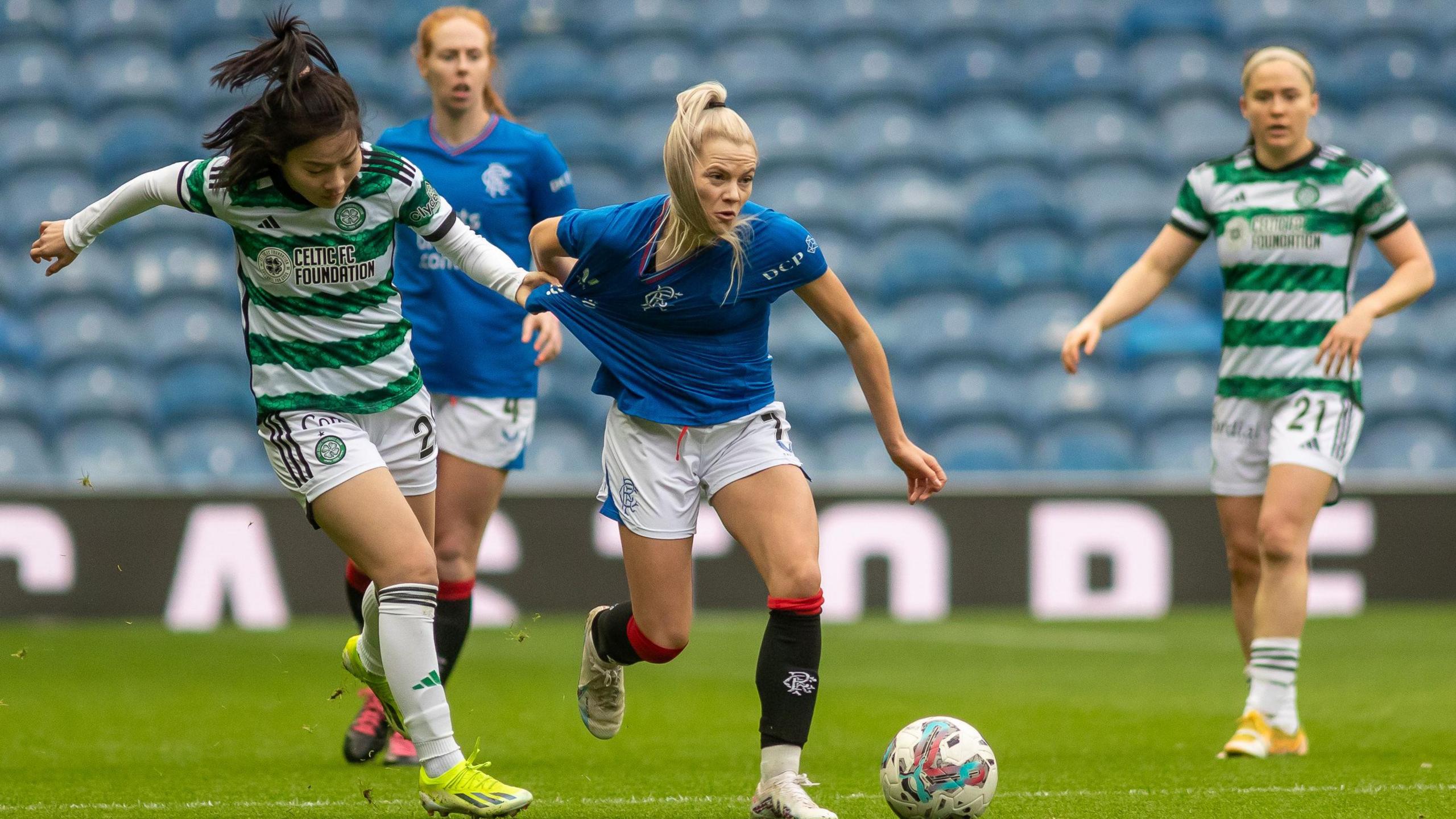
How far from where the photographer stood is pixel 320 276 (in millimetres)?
3971

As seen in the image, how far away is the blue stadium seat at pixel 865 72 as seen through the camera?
12.5 metres

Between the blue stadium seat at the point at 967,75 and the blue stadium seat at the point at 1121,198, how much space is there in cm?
104

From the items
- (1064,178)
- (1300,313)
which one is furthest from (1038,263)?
(1300,313)

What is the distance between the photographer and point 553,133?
39.0ft

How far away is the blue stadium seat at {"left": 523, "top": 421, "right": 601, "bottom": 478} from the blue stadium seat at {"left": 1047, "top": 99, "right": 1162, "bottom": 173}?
4.30 meters

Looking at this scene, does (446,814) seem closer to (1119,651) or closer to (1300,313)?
(1300,313)

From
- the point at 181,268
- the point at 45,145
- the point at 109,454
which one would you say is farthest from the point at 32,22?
the point at 109,454

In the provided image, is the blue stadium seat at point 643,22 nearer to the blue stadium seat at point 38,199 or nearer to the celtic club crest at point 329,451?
the blue stadium seat at point 38,199

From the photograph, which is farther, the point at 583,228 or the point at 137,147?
the point at 137,147

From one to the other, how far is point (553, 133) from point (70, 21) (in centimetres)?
376

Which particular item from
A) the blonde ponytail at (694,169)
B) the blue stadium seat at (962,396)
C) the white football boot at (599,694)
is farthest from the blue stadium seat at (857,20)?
the blonde ponytail at (694,169)

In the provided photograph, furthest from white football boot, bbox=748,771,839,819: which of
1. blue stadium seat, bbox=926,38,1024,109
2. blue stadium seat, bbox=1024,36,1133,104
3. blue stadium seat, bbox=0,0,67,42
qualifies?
blue stadium seat, bbox=0,0,67,42

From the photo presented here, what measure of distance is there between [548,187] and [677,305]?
4.51 feet

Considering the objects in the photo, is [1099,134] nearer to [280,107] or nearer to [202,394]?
[202,394]
